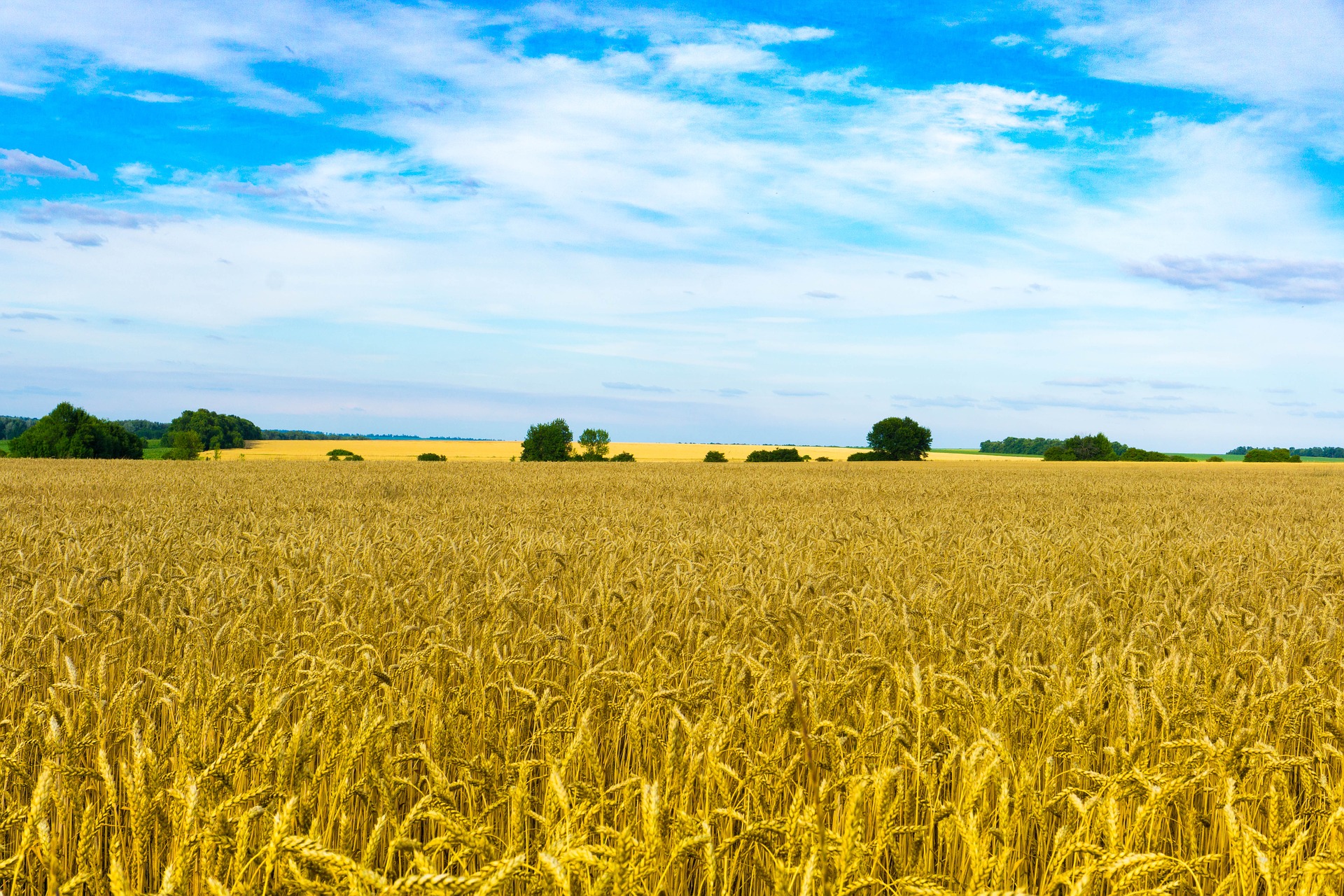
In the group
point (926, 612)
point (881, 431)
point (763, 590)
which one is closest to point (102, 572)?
point (763, 590)

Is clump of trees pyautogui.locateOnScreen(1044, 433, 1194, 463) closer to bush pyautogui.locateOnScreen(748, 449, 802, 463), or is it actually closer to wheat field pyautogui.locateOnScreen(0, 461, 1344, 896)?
bush pyautogui.locateOnScreen(748, 449, 802, 463)

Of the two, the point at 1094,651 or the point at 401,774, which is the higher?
the point at 1094,651

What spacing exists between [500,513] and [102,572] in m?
6.87

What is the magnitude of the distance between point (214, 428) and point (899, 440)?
8397 centimetres

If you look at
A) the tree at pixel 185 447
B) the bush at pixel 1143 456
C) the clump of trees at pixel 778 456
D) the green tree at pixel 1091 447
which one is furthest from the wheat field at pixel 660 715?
the green tree at pixel 1091 447

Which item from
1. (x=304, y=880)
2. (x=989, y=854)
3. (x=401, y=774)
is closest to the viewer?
(x=304, y=880)

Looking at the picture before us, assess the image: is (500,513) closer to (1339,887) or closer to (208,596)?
(208,596)

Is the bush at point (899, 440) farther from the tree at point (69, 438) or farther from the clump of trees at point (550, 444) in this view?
the tree at point (69, 438)

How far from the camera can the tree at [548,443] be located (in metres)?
83.4

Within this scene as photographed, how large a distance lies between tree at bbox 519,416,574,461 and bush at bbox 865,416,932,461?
32.4m

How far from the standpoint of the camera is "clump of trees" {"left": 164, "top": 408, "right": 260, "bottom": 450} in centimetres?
9762

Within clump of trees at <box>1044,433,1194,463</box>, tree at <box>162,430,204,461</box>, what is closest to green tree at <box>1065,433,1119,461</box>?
clump of trees at <box>1044,433,1194,463</box>

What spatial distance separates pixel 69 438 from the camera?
6669 cm

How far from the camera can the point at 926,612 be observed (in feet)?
16.0
